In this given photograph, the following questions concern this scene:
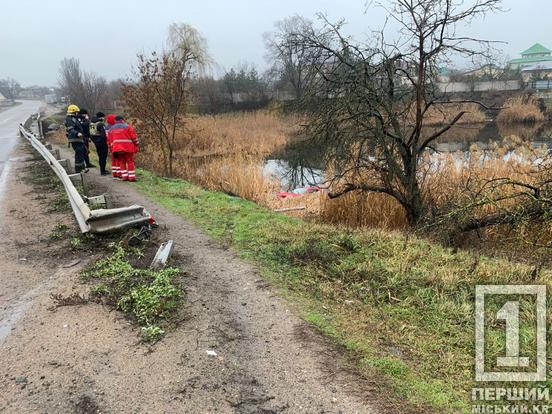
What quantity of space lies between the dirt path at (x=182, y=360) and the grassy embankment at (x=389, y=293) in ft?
0.89

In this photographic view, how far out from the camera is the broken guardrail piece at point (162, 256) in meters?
4.66

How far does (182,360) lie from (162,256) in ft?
6.31

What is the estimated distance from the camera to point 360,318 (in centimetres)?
368

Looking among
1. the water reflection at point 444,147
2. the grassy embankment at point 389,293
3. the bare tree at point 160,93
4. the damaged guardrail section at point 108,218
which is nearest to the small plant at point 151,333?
the grassy embankment at point 389,293

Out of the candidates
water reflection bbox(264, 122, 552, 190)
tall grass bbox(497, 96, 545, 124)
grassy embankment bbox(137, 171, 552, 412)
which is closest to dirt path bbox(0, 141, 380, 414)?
grassy embankment bbox(137, 171, 552, 412)

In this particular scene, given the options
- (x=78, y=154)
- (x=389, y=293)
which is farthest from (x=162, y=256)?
(x=78, y=154)

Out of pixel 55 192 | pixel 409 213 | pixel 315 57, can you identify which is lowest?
pixel 409 213


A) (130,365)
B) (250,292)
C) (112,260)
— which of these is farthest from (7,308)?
(250,292)

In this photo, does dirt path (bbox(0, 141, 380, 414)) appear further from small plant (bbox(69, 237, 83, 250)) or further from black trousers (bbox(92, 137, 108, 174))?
black trousers (bbox(92, 137, 108, 174))

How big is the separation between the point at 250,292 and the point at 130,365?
4.73ft

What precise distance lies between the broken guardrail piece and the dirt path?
395 mm

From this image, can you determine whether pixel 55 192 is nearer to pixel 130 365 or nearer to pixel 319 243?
pixel 319 243
